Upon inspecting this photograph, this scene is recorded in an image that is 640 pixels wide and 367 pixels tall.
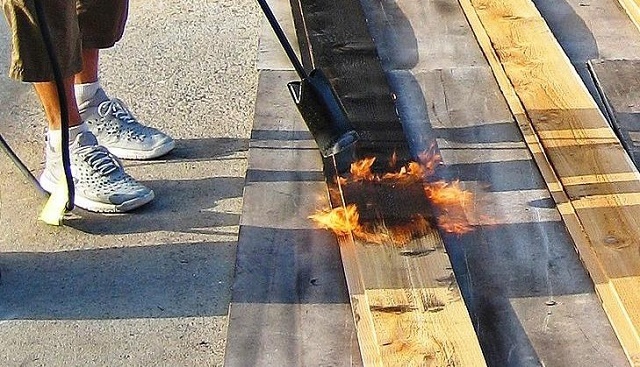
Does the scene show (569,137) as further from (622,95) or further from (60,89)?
(60,89)

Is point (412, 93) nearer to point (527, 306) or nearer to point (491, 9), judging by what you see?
point (491, 9)

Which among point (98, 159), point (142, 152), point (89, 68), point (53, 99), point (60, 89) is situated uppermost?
point (60, 89)

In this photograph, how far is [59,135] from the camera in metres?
2.74

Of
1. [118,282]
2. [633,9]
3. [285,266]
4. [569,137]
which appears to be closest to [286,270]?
[285,266]

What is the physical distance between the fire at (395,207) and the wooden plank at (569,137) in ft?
0.88

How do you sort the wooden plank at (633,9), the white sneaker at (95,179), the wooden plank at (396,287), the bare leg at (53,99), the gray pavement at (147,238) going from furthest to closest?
1. the wooden plank at (633,9)
2. the white sneaker at (95,179)
3. the bare leg at (53,99)
4. the gray pavement at (147,238)
5. the wooden plank at (396,287)

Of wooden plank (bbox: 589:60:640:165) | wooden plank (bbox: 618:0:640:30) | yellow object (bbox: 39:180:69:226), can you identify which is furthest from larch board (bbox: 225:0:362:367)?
wooden plank (bbox: 618:0:640:30)

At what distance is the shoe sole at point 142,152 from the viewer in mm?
3066

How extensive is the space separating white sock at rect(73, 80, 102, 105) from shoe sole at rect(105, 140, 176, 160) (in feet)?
0.54

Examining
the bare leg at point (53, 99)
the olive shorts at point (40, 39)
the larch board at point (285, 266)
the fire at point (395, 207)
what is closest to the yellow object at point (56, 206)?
the bare leg at point (53, 99)

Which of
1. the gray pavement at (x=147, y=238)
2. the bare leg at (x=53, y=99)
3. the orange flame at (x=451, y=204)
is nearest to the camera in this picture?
the gray pavement at (x=147, y=238)

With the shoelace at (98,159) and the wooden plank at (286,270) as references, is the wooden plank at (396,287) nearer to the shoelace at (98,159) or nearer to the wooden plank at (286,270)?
the wooden plank at (286,270)

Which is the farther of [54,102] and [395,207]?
[54,102]

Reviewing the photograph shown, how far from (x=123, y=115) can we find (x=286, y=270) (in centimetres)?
99
